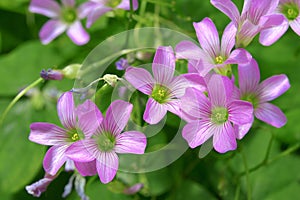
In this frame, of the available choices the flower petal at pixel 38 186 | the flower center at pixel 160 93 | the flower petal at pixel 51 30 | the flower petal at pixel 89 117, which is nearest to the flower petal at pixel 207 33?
the flower center at pixel 160 93

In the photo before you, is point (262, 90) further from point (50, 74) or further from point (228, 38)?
point (50, 74)

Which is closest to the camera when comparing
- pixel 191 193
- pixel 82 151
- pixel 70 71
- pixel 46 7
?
pixel 82 151

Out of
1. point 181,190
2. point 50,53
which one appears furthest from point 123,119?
point 50,53

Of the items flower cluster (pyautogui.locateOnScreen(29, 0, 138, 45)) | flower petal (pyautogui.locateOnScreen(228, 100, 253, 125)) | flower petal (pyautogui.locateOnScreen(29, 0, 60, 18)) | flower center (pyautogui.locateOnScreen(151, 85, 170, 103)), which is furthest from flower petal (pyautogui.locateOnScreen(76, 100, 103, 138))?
flower petal (pyautogui.locateOnScreen(29, 0, 60, 18))

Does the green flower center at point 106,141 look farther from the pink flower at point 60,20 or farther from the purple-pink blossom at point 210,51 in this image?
the pink flower at point 60,20

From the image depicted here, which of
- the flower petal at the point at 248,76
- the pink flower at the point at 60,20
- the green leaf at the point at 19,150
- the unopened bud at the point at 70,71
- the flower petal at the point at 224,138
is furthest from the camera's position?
the pink flower at the point at 60,20

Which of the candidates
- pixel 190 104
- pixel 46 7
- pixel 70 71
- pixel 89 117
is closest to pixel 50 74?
pixel 70 71

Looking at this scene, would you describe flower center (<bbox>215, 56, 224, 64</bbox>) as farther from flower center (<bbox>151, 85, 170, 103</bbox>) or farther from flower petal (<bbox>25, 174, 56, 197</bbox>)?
flower petal (<bbox>25, 174, 56, 197</bbox>)
